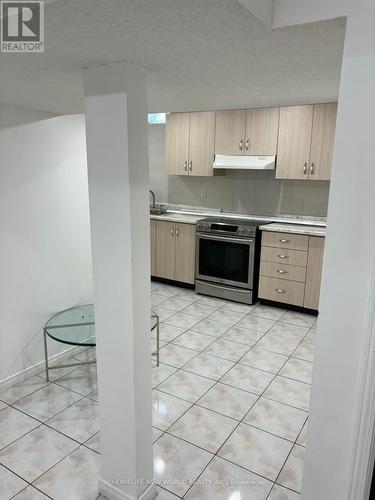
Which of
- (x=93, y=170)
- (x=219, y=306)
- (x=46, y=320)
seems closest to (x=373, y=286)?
(x=93, y=170)

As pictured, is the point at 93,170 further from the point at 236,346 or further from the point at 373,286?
the point at 236,346

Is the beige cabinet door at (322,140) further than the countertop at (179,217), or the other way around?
the countertop at (179,217)

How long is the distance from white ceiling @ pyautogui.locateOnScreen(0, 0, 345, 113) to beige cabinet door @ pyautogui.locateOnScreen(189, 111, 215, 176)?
8.62ft

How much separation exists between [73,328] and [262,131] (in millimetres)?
2907

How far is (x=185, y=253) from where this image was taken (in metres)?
4.81

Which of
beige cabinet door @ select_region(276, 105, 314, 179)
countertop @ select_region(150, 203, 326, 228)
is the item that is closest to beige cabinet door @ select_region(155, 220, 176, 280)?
countertop @ select_region(150, 203, 326, 228)

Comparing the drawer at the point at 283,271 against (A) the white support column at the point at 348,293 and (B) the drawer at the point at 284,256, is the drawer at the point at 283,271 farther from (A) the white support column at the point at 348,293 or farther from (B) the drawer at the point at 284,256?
(A) the white support column at the point at 348,293

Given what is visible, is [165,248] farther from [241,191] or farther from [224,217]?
[241,191]

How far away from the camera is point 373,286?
1.08 meters

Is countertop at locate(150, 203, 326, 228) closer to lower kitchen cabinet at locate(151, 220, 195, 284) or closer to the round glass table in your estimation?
lower kitchen cabinet at locate(151, 220, 195, 284)

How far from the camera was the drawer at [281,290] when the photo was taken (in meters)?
4.11

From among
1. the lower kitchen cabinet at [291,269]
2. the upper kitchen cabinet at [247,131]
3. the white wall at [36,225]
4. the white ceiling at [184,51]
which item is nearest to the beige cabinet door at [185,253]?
the lower kitchen cabinet at [291,269]

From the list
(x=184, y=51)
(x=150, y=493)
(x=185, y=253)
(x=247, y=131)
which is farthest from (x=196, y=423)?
(x=247, y=131)

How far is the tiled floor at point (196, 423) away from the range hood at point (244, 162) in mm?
1832
